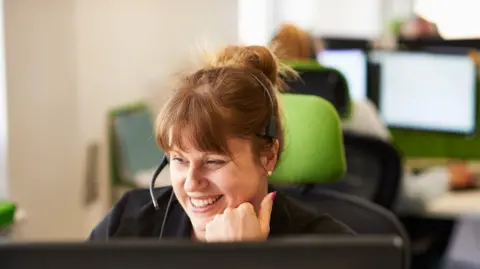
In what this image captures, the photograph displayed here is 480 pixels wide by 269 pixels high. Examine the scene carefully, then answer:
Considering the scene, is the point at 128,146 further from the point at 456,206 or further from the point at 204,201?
the point at 204,201

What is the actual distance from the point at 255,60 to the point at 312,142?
0.36m

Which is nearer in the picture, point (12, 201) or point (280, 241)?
point (280, 241)

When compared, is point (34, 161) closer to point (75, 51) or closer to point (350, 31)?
point (75, 51)

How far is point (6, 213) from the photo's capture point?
242cm

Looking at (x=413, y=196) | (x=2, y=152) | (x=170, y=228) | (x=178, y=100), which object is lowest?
(x=413, y=196)

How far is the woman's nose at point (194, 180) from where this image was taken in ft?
4.08

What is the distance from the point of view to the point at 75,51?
325 cm

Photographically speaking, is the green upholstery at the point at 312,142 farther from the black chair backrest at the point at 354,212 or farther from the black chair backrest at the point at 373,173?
the black chair backrest at the point at 373,173

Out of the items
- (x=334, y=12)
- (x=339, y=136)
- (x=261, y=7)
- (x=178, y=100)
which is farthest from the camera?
(x=334, y=12)

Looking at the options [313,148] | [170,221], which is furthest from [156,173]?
[313,148]

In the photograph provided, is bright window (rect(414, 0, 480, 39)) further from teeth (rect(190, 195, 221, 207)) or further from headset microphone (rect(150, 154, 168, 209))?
teeth (rect(190, 195, 221, 207))

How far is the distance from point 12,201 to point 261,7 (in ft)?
8.66

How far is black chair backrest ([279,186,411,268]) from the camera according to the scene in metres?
1.84

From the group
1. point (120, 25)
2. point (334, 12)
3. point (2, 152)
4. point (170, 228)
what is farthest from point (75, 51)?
point (334, 12)
